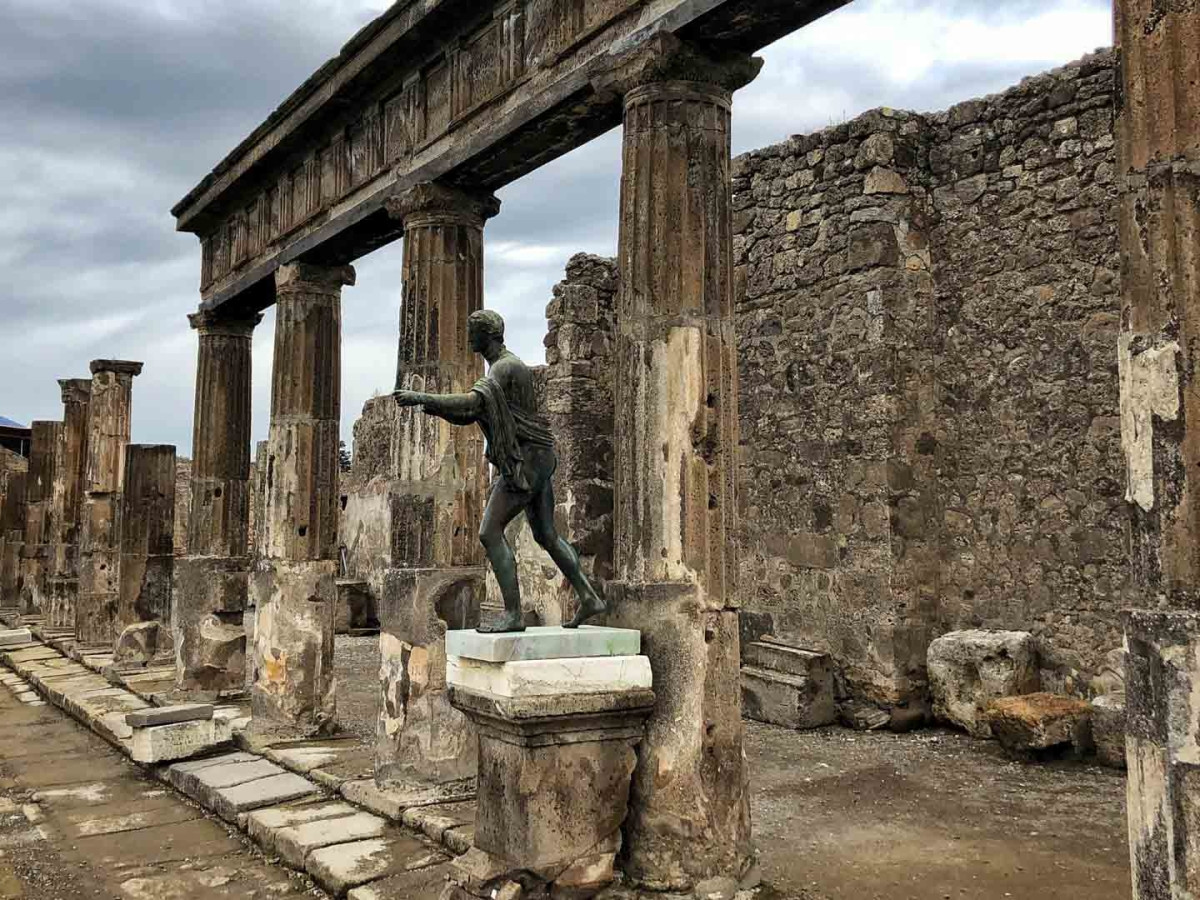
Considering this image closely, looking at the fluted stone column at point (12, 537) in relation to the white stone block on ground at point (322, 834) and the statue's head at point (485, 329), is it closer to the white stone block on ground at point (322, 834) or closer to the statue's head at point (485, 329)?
the white stone block on ground at point (322, 834)

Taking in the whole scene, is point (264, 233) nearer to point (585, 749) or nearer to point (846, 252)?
point (846, 252)

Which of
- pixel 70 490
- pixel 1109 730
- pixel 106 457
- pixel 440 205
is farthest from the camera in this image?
pixel 70 490

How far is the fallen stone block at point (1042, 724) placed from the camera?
6.72 m

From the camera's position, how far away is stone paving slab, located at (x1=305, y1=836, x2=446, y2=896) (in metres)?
4.91

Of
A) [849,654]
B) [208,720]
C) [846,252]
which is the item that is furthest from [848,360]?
[208,720]

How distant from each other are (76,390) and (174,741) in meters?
11.8

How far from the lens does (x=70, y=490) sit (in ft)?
55.4

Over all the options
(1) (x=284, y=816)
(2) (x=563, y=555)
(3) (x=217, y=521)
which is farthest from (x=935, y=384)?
(3) (x=217, y=521)

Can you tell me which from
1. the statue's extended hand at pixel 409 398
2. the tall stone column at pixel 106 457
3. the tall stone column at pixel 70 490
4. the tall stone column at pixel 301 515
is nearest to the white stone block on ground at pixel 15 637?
the tall stone column at pixel 70 490

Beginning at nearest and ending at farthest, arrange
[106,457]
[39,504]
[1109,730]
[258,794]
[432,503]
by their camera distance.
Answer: [258,794] → [1109,730] → [432,503] → [106,457] → [39,504]

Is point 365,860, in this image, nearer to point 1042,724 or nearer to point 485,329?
point 485,329

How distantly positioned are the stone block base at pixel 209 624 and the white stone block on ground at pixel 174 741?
87.6 inches

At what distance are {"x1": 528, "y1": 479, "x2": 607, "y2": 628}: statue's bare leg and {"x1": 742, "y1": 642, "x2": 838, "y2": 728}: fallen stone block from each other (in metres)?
4.03

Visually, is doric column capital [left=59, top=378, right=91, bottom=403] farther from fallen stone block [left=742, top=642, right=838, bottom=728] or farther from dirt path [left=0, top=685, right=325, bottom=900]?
fallen stone block [left=742, top=642, right=838, bottom=728]
